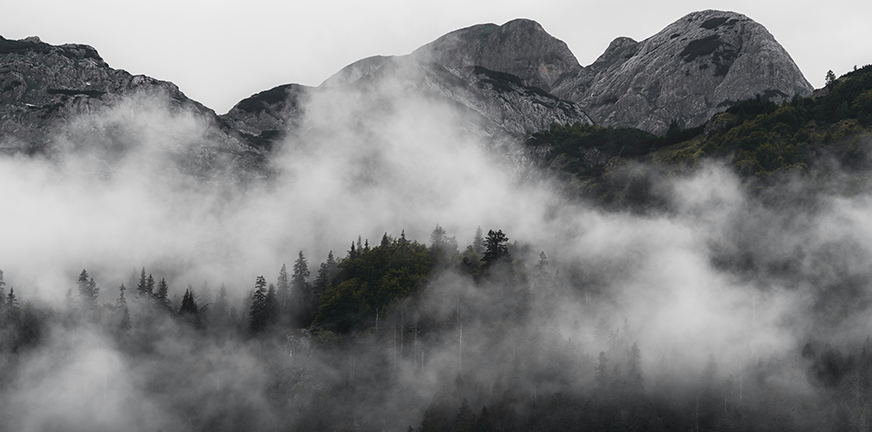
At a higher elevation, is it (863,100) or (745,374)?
(863,100)

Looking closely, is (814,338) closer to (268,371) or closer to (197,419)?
(268,371)

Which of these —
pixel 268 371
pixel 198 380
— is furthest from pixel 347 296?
pixel 198 380

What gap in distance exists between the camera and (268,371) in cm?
18862

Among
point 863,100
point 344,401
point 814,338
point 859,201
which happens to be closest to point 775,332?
point 814,338

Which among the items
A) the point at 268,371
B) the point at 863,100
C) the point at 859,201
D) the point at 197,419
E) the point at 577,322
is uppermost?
the point at 863,100

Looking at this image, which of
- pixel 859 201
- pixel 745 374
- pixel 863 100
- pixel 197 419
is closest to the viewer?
pixel 745 374

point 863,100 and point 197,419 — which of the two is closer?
point 197,419

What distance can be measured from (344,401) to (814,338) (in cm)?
12388

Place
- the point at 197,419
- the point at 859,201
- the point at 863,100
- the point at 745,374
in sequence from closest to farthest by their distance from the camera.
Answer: the point at 745,374
the point at 859,201
the point at 197,419
the point at 863,100

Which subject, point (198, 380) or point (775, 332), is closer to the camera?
point (775, 332)

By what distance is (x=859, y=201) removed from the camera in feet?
558

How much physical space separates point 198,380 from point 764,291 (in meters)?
175

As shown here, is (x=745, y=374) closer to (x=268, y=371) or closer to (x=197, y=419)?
(x=268, y=371)

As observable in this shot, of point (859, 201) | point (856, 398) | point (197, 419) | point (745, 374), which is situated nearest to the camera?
point (856, 398)
